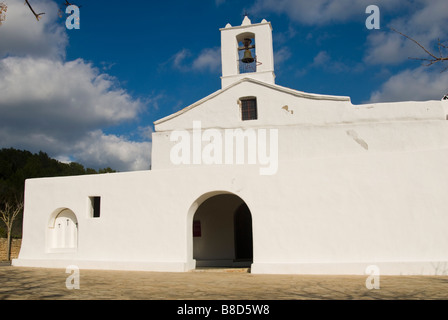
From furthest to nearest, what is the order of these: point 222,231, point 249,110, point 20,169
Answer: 1. point 20,169
2. point 249,110
3. point 222,231

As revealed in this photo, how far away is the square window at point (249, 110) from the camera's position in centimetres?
1380

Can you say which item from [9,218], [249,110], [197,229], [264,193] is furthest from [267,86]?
[9,218]

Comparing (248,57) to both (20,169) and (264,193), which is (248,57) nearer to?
(264,193)

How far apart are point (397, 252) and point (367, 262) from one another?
2.36 ft

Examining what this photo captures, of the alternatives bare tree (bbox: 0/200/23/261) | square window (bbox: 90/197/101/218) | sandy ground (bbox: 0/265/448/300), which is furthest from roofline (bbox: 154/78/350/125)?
bare tree (bbox: 0/200/23/261)

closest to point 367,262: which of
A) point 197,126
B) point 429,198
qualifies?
point 429,198

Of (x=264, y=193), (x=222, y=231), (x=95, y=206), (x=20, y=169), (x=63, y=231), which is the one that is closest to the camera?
(x=264, y=193)

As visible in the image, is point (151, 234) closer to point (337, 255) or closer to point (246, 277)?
point (246, 277)

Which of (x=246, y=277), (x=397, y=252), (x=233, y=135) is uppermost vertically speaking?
(x=233, y=135)

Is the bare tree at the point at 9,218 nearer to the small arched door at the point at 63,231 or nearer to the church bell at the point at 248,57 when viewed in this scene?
the small arched door at the point at 63,231

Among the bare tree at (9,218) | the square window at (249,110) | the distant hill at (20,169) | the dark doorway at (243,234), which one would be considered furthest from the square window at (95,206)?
the distant hill at (20,169)

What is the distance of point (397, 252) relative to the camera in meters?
9.03

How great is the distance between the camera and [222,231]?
13609mm

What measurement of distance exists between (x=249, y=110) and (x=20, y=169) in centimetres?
3082
